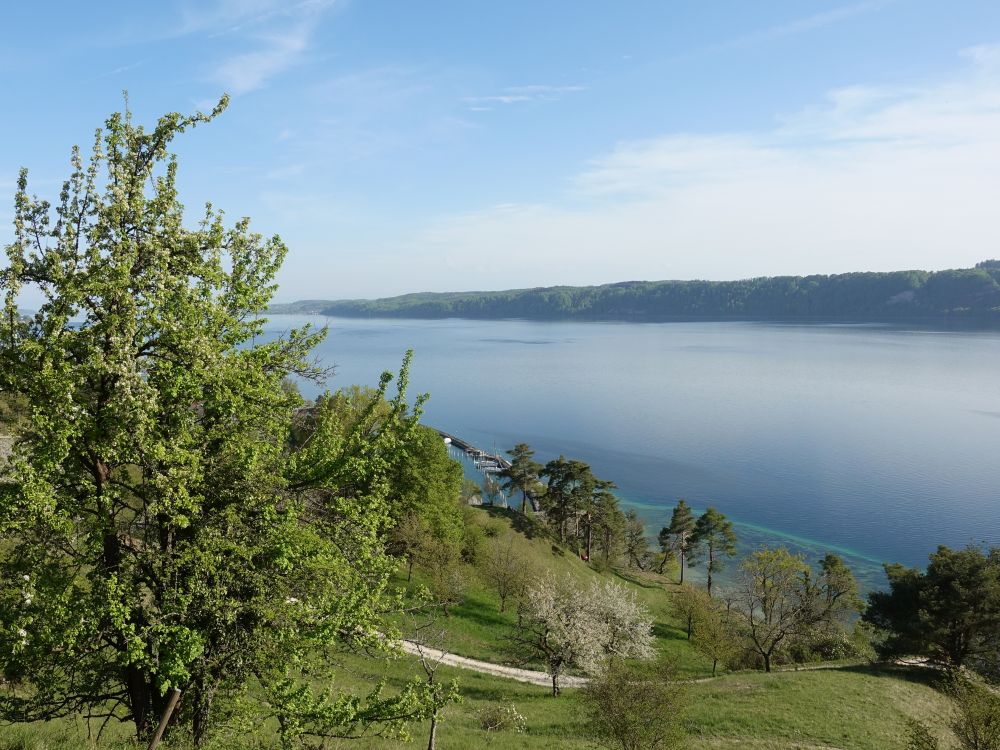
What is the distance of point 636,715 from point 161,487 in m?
20.6

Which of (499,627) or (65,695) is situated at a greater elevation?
(65,695)

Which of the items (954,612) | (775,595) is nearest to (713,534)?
(775,595)

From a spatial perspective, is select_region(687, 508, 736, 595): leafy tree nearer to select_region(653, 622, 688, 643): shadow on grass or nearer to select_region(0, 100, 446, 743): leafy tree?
select_region(653, 622, 688, 643): shadow on grass

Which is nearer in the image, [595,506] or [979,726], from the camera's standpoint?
[979,726]

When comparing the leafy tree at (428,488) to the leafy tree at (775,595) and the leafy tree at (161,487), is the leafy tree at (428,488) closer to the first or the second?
the leafy tree at (775,595)

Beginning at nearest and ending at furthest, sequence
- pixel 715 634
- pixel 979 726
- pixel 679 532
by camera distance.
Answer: pixel 979 726 → pixel 715 634 → pixel 679 532

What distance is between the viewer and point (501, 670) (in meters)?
37.8

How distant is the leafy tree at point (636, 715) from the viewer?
22172 millimetres

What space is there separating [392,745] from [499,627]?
25603mm

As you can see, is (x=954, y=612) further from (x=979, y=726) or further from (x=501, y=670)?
(x=501, y=670)

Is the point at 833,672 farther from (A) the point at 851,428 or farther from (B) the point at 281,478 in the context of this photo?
(A) the point at 851,428

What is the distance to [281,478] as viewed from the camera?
33.2ft

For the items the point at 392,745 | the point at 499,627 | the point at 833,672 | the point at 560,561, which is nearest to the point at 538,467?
the point at 560,561

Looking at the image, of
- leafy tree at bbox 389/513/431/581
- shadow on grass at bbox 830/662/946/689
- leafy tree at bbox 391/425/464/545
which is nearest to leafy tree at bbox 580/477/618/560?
leafy tree at bbox 391/425/464/545
